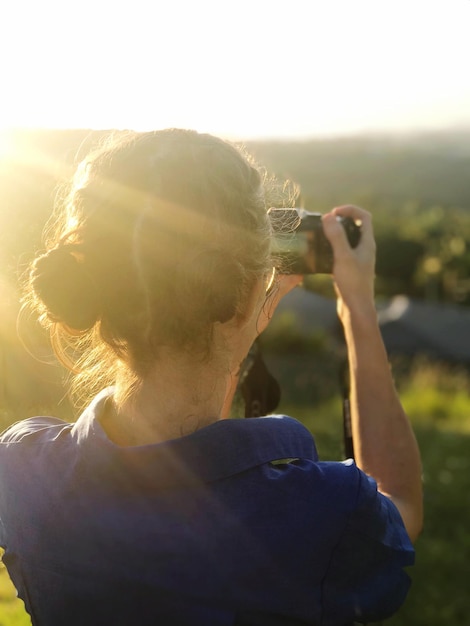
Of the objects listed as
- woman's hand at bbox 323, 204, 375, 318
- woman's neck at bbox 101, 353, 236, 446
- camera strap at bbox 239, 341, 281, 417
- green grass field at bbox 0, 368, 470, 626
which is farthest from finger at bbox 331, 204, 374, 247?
green grass field at bbox 0, 368, 470, 626

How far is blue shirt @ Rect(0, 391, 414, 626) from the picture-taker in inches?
35.8

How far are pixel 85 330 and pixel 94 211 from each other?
0.53 feet

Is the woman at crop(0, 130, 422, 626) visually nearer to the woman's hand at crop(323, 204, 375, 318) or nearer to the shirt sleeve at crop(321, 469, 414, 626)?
the shirt sleeve at crop(321, 469, 414, 626)

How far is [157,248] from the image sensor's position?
3.09ft

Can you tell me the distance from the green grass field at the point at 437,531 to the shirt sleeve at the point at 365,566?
2.58 feet

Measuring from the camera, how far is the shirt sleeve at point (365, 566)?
952mm

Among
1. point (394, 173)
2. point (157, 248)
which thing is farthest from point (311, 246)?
point (394, 173)

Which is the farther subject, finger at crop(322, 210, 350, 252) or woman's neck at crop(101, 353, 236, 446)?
finger at crop(322, 210, 350, 252)

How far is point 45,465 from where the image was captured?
980mm

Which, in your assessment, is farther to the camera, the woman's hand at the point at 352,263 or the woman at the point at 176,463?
the woman's hand at the point at 352,263

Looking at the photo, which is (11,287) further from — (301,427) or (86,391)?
(301,427)

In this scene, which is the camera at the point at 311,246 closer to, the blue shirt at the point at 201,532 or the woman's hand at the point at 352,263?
the woman's hand at the point at 352,263

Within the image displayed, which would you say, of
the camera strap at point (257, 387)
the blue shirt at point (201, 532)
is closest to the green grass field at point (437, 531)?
the camera strap at point (257, 387)

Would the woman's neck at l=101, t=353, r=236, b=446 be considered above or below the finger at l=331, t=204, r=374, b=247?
below
